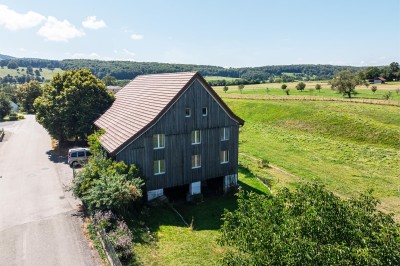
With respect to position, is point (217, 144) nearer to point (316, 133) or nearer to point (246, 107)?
point (316, 133)

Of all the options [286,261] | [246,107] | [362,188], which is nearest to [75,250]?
[286,261]

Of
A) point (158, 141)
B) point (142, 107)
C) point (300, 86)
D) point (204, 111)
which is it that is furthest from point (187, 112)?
point (300, 86)

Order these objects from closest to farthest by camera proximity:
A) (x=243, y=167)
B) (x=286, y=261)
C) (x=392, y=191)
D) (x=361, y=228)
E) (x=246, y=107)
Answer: (x=286, y=261), (x=361, y=228), (x=392, y=191), (x=243, y=167), (x=246, y=107)

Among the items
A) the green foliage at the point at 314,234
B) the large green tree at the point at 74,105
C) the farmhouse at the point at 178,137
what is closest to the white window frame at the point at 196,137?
the farmhouse at the point at 178,137

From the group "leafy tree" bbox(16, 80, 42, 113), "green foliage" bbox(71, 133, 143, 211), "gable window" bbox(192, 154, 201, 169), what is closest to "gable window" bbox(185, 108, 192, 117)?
"gable window" bbox(192, 154, 201, 169)

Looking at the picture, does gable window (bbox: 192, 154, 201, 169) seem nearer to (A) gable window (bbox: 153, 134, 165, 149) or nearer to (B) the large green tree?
(A) gable window (bbox: 153, 134, 165, 149)
